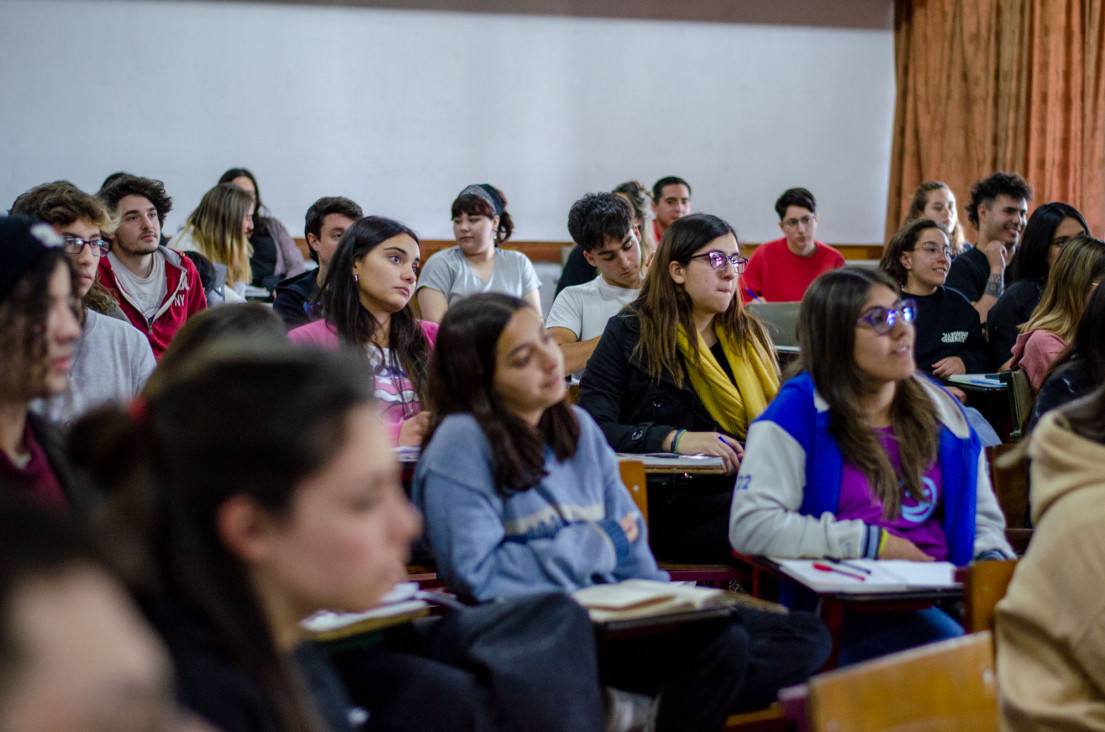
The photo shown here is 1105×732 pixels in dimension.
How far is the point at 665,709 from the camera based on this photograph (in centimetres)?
173

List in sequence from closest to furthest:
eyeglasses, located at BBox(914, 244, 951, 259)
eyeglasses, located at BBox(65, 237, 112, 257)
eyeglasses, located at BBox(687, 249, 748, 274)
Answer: eyeglasses, located at BBox(65, 237, 112, 257)
eyeglasses, located at BBox(687, 249, 748, 274)
eyeglasses, located at BBox(914, 244, 951, 259)

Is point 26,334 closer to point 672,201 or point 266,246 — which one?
point 266,246

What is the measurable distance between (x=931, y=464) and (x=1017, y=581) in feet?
2.63

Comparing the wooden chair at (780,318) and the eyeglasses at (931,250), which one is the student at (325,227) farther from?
the eyeglasses at (931,250)

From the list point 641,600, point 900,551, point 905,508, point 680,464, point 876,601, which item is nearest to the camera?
point 641,600

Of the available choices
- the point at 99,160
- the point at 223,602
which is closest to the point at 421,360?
the point at 223,602

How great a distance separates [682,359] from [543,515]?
1163mm

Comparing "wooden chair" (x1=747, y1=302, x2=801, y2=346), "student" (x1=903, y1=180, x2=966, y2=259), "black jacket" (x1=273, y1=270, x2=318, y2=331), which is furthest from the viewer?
"student" (x1=903, y1=180, x2=966, y2=259)

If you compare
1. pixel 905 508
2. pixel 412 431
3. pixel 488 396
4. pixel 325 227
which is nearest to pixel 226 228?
pixel 325 227

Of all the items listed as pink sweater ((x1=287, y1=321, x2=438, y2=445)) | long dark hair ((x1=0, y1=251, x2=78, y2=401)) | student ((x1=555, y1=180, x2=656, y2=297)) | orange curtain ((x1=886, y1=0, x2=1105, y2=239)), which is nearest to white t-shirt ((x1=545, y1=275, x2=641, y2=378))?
student ((x1=555, y1=180, x2=656, y2=297))

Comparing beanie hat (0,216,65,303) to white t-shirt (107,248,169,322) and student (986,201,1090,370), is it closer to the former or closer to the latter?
white t-shirt (107,248,169,322)

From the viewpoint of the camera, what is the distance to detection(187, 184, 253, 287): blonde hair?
203 inches

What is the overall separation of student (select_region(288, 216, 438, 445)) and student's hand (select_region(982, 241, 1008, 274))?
3.40 m

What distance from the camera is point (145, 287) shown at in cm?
376
